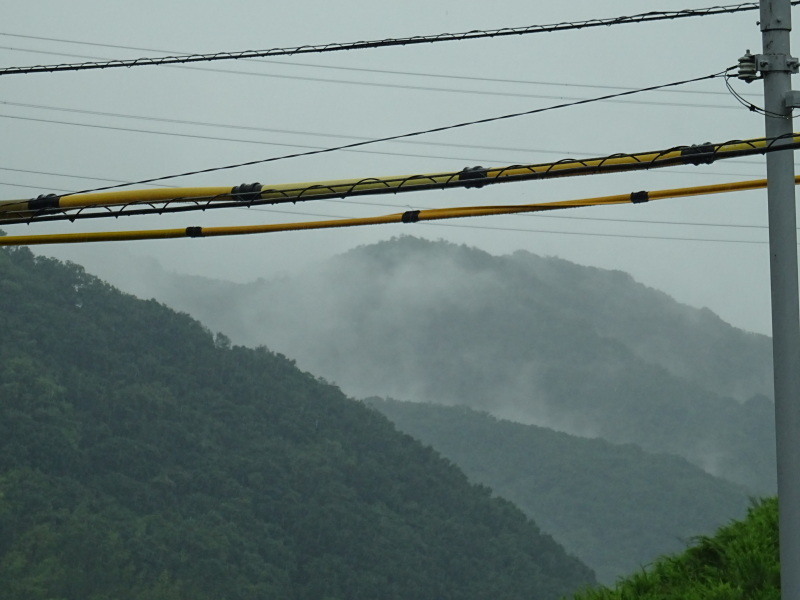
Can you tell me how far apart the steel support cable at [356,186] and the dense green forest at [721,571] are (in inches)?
381

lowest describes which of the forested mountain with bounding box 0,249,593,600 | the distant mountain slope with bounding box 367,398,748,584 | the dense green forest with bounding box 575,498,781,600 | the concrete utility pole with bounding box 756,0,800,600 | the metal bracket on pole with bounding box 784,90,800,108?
the distant mountain slope with bounding box 367,398,748,584

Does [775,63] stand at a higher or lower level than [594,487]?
higher

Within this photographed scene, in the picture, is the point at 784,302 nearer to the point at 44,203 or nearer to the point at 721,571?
the point at 44,203

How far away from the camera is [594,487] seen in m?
157

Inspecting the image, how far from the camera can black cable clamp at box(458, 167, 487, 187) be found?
31.4 feet


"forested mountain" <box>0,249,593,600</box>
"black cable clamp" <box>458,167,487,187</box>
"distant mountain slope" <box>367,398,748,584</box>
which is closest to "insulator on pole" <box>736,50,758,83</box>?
"black cable clamp" <box>458,167,487,187</box>

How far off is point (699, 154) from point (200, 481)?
88.6 metres

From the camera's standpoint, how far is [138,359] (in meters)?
104

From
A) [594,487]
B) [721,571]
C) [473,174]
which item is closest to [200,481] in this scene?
[594,487]

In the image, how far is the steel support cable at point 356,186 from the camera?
8844 millimetres

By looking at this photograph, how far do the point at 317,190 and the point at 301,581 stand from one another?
76067mm

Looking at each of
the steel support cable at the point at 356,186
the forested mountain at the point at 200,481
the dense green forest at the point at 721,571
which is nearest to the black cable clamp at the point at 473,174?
the steel support cable at the point at 356,186

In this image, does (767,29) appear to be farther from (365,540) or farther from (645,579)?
(365,540)

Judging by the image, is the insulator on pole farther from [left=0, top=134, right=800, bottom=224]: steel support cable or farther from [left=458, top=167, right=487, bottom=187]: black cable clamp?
[left=458, top=167, right=487, bottom=187]: black cable clamp
